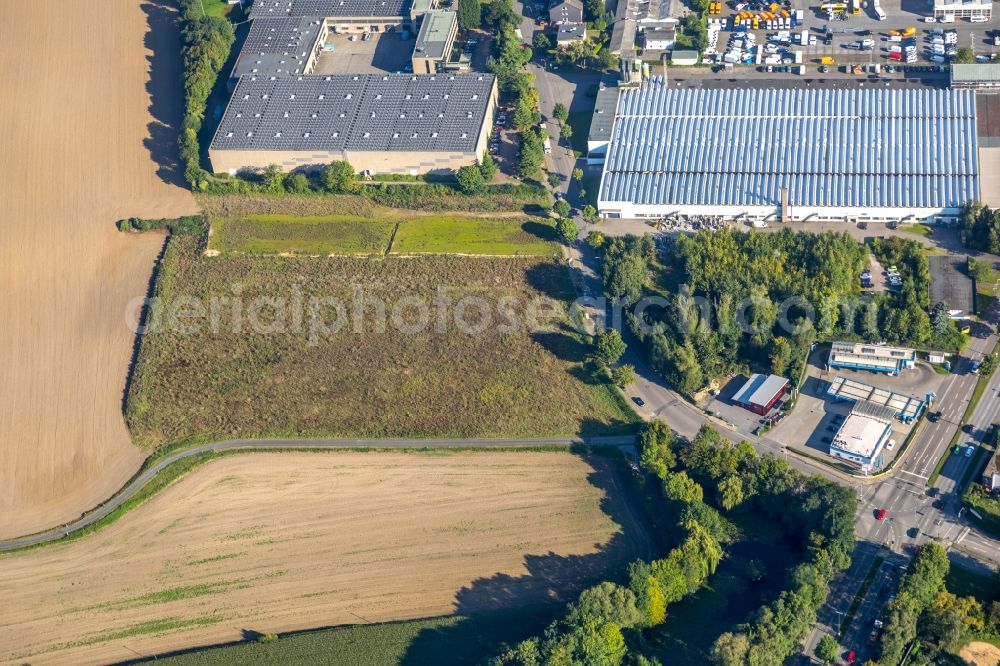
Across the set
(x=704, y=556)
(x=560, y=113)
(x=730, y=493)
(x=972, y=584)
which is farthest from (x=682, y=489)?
(x=560, y=113)

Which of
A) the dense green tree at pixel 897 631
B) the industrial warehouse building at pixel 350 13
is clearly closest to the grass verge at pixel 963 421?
the dense green tree at pixel 897 631

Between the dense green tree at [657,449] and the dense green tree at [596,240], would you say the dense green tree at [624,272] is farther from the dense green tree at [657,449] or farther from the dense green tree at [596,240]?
the dense green tree at [657,449]

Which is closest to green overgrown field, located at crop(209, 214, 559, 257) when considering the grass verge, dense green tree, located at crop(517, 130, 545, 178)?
dense green tree, located at crop(517, 130, 545, 178)

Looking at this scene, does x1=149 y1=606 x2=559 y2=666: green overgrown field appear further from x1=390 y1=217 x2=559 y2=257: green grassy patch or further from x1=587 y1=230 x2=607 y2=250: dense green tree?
x1=390 y1=217 x2=559 y2=257: green grassy patch

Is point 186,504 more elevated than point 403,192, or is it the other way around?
point 403,192

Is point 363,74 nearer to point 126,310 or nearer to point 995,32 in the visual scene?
point 126,310

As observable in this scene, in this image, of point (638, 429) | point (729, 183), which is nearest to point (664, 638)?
point (638, 429)

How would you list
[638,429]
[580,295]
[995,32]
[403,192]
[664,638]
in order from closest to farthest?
1. [664,638]
2. [638,429]
3. [580,295]
4. [403,192]
5. [995,32]
